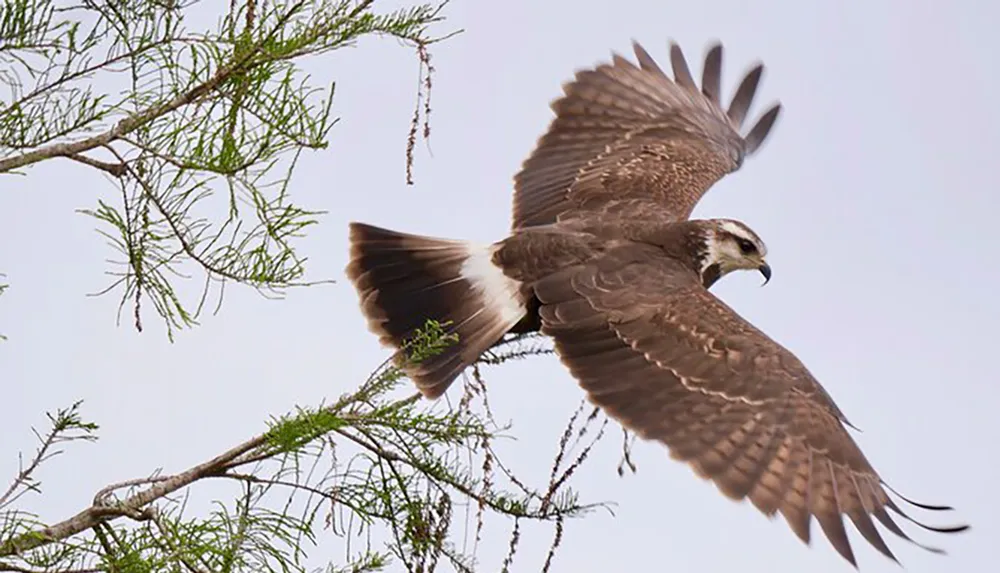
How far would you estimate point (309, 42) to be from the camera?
4215mm

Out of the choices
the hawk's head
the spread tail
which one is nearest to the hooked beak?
the hawk's head

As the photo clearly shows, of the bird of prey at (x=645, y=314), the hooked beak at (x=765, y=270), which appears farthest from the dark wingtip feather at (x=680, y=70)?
the hooked beak at (x=765, y=270)

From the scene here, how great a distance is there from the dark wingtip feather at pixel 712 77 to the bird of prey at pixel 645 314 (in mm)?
877

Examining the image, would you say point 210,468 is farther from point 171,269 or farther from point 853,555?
point 853,555

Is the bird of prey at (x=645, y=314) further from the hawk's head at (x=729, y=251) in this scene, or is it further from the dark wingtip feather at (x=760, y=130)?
the dark wingtip feather at (x=760, y=130)

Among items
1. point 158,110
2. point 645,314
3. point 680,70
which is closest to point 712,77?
point 680,70

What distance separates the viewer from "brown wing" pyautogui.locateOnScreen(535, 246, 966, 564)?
541 cm

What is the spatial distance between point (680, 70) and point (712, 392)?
3.68m

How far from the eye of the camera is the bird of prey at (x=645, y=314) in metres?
5.52

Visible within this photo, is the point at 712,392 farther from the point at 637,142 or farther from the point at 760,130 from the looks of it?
the point at 760,130

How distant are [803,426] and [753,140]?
3.62m

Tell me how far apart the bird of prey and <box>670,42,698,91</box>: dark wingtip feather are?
841 mm

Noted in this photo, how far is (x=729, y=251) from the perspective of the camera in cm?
704

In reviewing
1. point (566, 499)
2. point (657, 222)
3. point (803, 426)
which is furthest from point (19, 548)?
point (657, 222)
